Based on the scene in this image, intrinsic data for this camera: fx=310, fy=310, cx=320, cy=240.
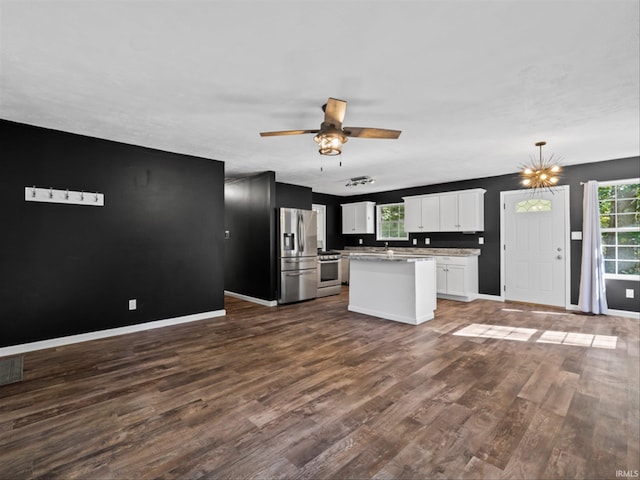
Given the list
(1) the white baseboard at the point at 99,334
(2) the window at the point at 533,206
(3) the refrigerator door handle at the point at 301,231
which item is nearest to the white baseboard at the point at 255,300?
(1) the white baseboard at the point at 99,334

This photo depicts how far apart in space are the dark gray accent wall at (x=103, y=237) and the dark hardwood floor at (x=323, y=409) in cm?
49

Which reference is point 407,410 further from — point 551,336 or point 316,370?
point 551,336

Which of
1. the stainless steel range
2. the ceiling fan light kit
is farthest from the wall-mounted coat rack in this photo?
the stainless steel range

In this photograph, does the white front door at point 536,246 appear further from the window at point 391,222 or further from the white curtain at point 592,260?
the window at point 391,222

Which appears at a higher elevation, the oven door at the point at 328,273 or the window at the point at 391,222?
the window at the point at 391,222

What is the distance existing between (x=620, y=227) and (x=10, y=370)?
8.02 meters

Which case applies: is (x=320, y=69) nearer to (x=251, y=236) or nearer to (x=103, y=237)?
(x=103, y=237)

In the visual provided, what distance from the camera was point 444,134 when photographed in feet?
12.1

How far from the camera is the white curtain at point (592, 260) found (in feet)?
16.0

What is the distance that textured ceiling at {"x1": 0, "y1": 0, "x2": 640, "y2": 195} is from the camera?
1731 mm

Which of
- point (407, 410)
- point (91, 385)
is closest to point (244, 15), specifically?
point (407, 410)

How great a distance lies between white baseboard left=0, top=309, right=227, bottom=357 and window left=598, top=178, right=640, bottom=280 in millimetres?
6321

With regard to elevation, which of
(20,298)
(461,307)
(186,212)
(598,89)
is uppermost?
(598,89)

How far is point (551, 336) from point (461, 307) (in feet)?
5.56
